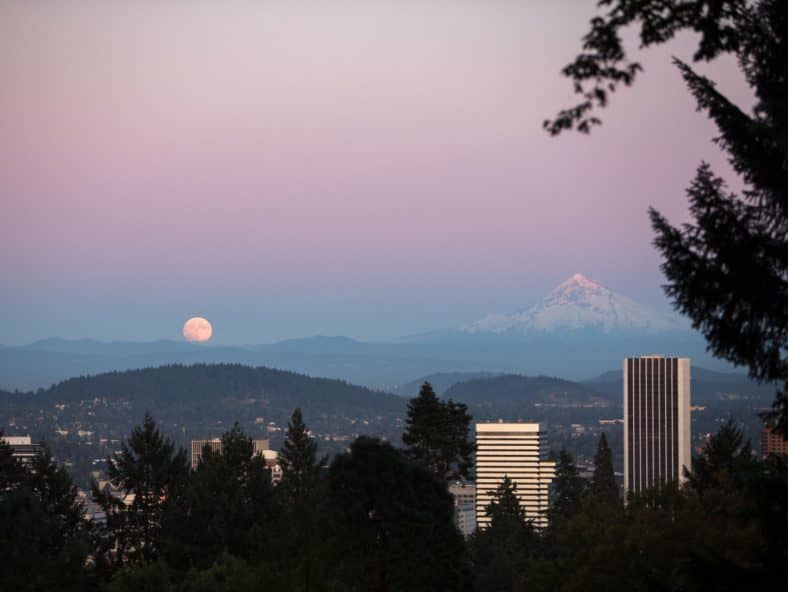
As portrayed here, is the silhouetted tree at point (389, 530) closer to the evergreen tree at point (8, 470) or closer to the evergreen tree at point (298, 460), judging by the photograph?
the evergreen tree at point (298, 460)

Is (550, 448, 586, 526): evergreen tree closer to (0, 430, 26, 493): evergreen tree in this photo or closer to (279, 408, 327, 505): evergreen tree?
(279, 408, 327, 505): evergreen tree

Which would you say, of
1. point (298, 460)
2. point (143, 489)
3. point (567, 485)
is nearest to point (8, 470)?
point (143, 489)

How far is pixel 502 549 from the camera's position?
6044 centimetres

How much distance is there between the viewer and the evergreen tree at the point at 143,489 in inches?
2112

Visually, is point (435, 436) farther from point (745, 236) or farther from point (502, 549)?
point (745, 236)

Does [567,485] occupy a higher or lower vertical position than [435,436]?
lower

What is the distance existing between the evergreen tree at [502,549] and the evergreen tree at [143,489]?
1323 cm

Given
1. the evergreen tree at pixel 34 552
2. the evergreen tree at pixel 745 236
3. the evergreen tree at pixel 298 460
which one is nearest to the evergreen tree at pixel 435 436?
the evergreen tree at pixel 298 460

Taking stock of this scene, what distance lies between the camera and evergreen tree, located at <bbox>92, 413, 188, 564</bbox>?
2112 inches

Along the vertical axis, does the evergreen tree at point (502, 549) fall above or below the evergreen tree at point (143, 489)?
below

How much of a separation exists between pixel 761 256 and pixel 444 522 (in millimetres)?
21333

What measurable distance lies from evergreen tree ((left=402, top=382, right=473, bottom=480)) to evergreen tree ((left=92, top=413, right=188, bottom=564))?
10.0m

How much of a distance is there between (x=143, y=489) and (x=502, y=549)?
670 inches

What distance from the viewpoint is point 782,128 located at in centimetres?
1312
